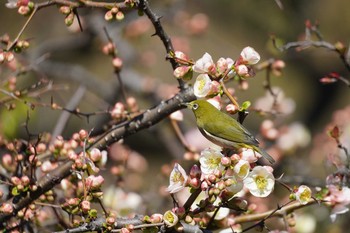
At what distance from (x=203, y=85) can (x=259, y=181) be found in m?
0.23

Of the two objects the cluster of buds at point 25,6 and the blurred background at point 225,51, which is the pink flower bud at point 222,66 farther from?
the blurred background at point 225,51

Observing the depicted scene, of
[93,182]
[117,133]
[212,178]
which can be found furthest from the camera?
[117,133]

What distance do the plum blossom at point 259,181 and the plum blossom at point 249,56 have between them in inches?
9.3

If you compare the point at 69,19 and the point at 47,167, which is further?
the point at 47,167

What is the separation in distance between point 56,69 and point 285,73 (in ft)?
8.61

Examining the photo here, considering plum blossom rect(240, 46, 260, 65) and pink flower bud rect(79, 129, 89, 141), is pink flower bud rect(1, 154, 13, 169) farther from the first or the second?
plum blossom rect(240, 46, 260, 65)

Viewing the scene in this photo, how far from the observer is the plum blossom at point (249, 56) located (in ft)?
4.10

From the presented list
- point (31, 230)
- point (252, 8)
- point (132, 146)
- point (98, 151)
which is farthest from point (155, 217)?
point (252, 8)

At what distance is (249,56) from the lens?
125 centimetres

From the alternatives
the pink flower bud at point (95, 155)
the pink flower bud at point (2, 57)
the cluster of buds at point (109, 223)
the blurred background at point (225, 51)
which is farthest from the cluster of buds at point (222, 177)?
the blurred background at point (225, 51)

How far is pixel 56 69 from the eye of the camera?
3074 millimetres

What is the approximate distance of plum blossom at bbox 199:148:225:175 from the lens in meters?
1.15

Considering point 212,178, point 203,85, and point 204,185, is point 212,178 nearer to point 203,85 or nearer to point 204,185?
point 204,185

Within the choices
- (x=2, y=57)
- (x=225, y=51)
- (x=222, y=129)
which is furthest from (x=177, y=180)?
(x=225, y=51)
